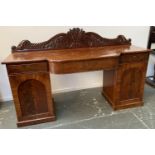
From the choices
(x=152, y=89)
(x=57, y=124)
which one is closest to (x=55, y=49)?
(x=57, y=124)

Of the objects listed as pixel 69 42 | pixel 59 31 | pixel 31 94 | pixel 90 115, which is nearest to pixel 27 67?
pixel 31 94

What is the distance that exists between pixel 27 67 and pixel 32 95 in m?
0.36

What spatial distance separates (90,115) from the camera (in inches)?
81.2

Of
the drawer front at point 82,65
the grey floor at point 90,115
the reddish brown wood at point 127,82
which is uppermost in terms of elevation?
the drawer front at point 82,65

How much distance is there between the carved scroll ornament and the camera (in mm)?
2028

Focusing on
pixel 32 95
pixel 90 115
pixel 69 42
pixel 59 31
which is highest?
pixel 59 31

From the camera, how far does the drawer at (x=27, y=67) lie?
5.29 feet

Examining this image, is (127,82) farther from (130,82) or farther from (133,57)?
(133,57)

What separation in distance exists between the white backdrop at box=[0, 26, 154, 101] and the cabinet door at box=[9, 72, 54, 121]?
2.46 feet

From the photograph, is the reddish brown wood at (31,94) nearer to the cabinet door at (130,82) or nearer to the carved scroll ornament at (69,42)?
the carved scroll ornament at (69,42)

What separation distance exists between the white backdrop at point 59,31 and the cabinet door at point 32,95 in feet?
2.46

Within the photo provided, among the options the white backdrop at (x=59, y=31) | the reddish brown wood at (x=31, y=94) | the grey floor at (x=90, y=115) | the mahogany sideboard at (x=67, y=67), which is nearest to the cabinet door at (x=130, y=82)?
the mahogany sideboard at (x=67, y=67)

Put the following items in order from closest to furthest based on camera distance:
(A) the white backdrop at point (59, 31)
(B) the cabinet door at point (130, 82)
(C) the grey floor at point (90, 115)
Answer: (C) the grey floor at point (90, 115) < (B) the cabinet door at point (130, 82) < (A) the white backdrop at point (59, 31)

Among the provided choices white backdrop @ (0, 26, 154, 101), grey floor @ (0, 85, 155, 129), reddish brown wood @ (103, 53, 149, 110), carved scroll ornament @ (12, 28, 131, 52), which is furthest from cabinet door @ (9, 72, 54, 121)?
reddish brown wood @ (103, 53, 149, 110)
